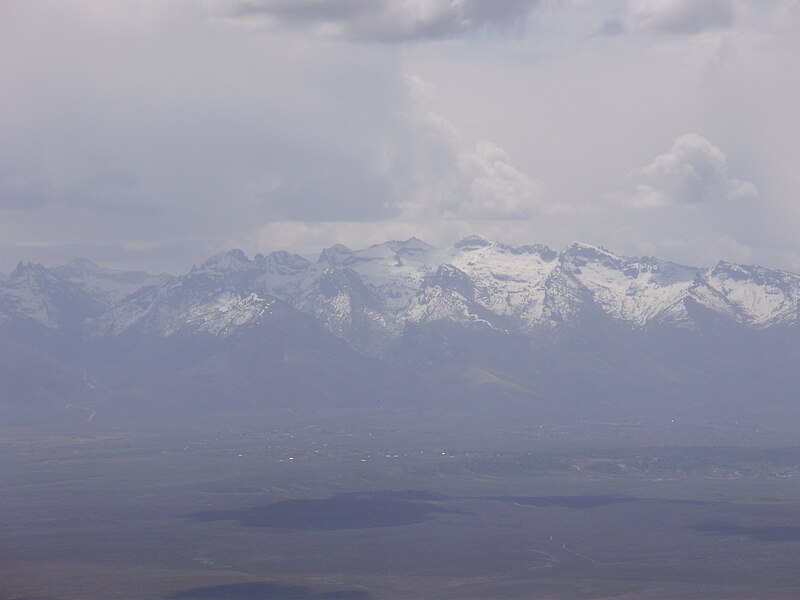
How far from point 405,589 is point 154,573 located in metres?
32.8

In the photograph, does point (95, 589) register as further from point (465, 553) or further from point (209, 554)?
point (465, 553)

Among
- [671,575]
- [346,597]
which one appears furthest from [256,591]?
[671,575]

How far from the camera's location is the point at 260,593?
156 m

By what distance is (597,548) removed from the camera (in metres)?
188

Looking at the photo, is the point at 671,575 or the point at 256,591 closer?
the point at 256,591

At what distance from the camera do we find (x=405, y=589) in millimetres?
159375

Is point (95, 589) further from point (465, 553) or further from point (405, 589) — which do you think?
point (465, 553)

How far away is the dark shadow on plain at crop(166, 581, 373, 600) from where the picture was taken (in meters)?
154

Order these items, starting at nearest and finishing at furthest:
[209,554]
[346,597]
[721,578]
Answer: [346,597] → [721,578] → [209,554]

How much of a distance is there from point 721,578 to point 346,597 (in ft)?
154

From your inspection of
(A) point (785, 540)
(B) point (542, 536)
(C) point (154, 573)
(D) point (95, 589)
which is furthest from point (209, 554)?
(A) point (785, 540)

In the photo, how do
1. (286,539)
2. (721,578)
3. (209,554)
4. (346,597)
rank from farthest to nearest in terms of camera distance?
1. (286,539)
2. (209,554)
3. (721,578)
4. (346,597)

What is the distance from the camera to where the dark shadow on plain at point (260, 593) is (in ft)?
504

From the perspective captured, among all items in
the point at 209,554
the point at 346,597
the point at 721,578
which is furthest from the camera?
the point at 209,554
